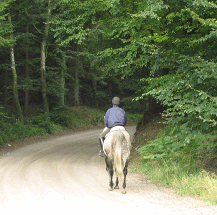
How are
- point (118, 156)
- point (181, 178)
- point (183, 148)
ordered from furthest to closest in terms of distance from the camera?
1. point (183, 148)
2. point (181, 178)
3. point (118, 156)

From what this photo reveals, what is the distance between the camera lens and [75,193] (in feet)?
24.8

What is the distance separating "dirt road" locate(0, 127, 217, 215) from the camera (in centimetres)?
626

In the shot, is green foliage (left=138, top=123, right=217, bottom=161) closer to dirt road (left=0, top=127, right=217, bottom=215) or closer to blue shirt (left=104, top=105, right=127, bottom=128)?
dirt road (left=0, top=127, right=217, bottom=215)

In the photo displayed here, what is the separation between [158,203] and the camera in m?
6.75

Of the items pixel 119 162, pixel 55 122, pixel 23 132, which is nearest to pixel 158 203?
pixel 119 162

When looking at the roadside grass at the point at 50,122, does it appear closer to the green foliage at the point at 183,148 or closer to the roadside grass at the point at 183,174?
the green foliage at the point at 183,148

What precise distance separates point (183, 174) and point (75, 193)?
3.13 m

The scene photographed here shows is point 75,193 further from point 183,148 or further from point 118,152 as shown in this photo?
point 183,148

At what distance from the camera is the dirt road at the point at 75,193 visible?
6.26 metres

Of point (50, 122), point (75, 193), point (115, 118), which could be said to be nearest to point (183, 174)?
point (115, 118)

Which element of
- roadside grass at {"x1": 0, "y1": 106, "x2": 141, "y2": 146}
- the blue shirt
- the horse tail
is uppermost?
the blue shirt

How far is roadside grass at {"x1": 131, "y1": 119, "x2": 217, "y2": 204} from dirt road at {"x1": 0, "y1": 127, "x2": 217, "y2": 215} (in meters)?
0.33

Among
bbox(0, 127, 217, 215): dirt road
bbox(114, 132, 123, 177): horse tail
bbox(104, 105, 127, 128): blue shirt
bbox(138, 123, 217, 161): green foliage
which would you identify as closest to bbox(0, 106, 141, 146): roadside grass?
bbox(0, 127, 217, 215): dirt road

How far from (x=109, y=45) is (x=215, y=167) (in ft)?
24.3
